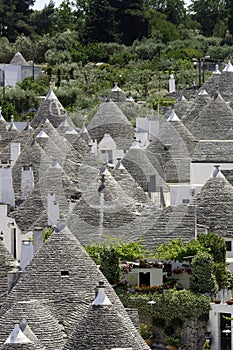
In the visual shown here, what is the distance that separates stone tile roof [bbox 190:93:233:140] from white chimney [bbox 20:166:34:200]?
22.7 feet

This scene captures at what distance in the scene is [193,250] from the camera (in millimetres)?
35375

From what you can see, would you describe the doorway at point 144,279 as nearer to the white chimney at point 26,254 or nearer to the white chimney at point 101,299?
the white chimney at point 26,254

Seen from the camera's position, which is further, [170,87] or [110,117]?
[170,87]

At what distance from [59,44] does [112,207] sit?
5127 cm

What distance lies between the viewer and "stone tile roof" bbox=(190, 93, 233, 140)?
49666 mm

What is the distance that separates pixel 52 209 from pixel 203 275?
7.43 metres

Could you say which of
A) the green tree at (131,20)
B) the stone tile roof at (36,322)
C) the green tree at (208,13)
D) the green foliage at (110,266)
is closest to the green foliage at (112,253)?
the green foliage at (110,266)

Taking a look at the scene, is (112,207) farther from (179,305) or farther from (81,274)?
(81,274)

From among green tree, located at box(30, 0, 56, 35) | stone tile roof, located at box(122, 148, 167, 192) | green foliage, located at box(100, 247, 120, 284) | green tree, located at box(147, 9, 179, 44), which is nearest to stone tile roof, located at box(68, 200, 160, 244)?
green foliage, located at box(100, 247, 120, 284)

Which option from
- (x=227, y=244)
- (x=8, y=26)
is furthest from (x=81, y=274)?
(x=8, y=26)

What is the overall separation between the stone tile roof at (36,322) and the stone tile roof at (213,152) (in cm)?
1852

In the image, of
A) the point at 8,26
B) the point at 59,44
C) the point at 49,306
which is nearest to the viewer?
the point at 49,306

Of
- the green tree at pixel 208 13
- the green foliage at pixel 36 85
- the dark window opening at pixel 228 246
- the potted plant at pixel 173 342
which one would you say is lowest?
the potted plant at pixel 173 342

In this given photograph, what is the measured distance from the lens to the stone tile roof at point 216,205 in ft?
128
